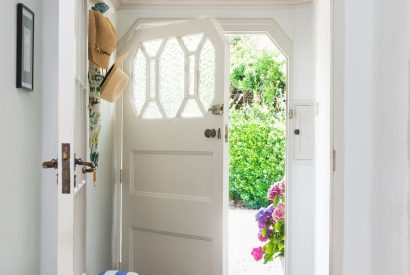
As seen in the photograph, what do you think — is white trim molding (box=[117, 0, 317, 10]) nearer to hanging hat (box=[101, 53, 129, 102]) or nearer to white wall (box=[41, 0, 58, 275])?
hanging hat (box=[101, 53, 129, 102])

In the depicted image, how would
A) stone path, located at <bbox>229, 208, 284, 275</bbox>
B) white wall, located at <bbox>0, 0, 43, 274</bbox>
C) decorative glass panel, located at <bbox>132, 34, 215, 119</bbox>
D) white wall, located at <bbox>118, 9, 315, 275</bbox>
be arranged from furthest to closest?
stone path, located at <bbox>229, 208, 284, 275</bbox> < white wall, located at <bbox>118, 9, 315, 275</bbox> < decorative glass panel, located at <bbox>132, 34, 215, 119</bbox> < white wall, located at <bbox>0, 0, 43, 274</bbox>

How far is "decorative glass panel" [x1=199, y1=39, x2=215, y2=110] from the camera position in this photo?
3213 mm

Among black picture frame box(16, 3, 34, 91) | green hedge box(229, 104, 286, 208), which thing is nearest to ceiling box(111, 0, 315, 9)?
black picture frame box(16, 3, 34, 91)

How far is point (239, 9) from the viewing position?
3.45m

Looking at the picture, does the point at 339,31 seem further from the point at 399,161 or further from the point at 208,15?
the point at 208,15

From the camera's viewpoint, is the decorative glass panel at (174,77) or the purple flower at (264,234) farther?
the purple flower at (264,234)

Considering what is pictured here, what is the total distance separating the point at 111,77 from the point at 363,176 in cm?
175

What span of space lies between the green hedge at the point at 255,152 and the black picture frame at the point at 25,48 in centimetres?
583

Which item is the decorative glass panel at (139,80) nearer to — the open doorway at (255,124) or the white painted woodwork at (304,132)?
the white painted woodwork at (304,132)

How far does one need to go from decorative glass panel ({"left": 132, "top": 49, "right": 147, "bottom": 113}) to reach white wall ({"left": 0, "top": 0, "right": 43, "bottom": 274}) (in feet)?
5.07

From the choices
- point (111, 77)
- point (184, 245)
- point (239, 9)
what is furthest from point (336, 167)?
point (239, 9)

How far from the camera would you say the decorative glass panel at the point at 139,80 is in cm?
346

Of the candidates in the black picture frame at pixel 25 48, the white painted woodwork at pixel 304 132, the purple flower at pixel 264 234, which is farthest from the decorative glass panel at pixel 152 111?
the black picture frame at pixel 25 48

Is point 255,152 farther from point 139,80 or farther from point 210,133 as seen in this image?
point 210,133
